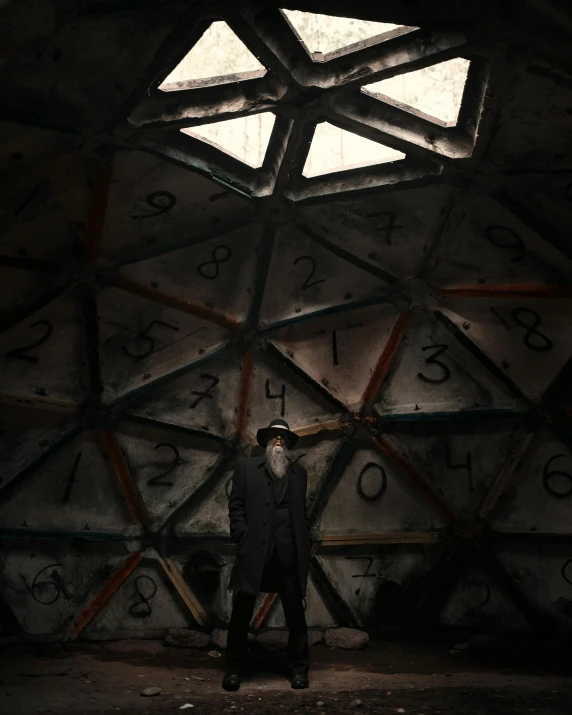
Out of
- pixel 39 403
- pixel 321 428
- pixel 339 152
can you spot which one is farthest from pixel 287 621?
pixel 339 152

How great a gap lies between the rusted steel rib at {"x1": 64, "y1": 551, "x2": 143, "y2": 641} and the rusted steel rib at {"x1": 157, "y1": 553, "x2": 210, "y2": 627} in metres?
0.30

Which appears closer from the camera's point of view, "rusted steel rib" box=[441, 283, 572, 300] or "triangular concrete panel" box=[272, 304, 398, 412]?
"rusted steel rib" box=[441, 283, 572, 300]

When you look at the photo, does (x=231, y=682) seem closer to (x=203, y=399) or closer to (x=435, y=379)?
(x=203, y=399)

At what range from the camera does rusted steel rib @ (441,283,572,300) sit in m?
7.43

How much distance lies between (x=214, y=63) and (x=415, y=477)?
4900 mm

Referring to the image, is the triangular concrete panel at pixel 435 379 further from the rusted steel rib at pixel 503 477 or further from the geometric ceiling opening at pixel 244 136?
the geometric ceiling opening at pixel 244 136

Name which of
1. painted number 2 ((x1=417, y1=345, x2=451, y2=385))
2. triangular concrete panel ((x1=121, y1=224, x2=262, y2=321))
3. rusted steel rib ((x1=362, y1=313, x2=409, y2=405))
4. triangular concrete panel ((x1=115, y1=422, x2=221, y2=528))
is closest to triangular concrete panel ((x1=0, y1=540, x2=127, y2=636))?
triangular concrete panel ((x1=115, y1=422, x2=221, y2=528))

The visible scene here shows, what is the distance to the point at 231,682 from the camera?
17.6 feet

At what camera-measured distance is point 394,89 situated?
6.35 meters

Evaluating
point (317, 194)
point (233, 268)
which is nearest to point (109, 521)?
point (233, 268)

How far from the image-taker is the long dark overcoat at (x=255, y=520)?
18.0 ft

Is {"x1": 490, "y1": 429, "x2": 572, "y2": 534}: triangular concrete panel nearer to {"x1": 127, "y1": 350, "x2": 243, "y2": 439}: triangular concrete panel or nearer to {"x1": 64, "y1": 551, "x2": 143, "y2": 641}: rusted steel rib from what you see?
{"x1": 127, "y1": 350, "x2": 243, "y2": 439}: triangular concrete panel

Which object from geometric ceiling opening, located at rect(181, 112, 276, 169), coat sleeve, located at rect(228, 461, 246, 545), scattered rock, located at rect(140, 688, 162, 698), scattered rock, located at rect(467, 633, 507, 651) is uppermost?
geometric ceiling opening, located at rect(181, 112, 276, 169)

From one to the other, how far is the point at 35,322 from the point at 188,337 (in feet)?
5.43
